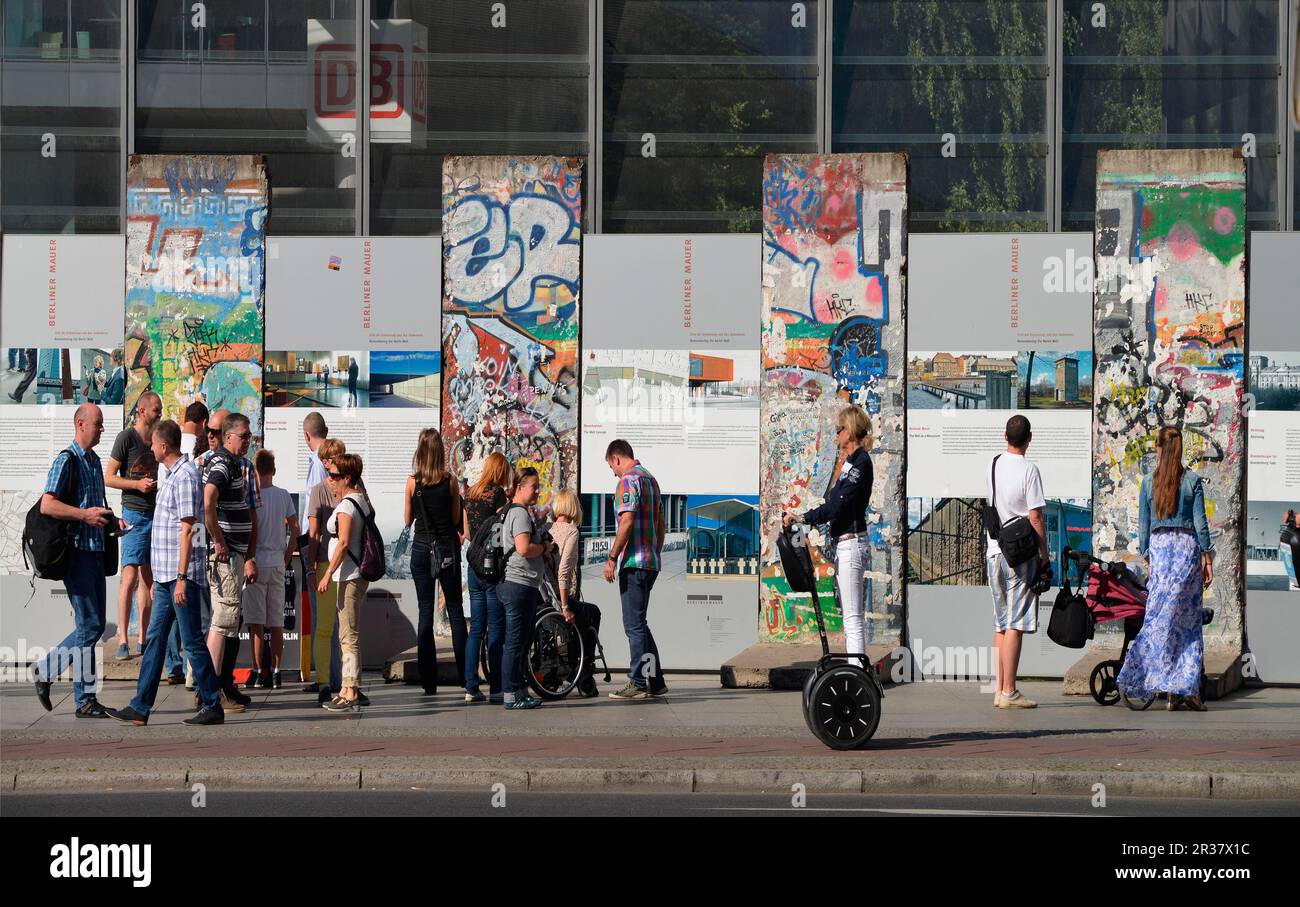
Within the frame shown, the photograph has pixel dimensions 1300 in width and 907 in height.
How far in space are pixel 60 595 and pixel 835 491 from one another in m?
6.95

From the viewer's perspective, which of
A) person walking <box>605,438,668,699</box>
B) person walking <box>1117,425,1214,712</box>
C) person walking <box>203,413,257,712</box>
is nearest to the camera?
person walking <box>203,413,257,712</box>

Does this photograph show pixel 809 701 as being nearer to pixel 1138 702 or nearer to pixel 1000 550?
pixel 1000 550

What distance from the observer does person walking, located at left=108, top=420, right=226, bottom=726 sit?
10.7 metres

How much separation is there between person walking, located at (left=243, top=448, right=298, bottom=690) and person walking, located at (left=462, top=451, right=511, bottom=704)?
55.6 inches

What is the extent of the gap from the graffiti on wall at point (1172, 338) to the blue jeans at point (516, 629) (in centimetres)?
485

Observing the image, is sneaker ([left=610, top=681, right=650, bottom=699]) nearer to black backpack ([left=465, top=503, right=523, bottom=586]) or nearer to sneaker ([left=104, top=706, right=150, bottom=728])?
black backpack ([left=465, top=503, right=523, bottom=586])

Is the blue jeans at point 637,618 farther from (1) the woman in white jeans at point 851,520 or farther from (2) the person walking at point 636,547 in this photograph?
(1) the woman in white jeans at point 851,520

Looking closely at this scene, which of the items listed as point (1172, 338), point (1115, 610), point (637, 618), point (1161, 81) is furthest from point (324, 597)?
point (1161, 81)

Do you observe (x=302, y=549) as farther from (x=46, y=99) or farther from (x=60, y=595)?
(x=46, y=99)

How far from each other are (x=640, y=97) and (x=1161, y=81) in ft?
16.0

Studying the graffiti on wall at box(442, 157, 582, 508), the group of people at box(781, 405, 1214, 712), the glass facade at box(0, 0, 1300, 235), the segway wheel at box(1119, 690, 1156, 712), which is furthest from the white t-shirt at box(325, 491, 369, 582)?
the segway wheel at box(1119, 690, 1156, 712)

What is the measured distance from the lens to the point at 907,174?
1390 cm
